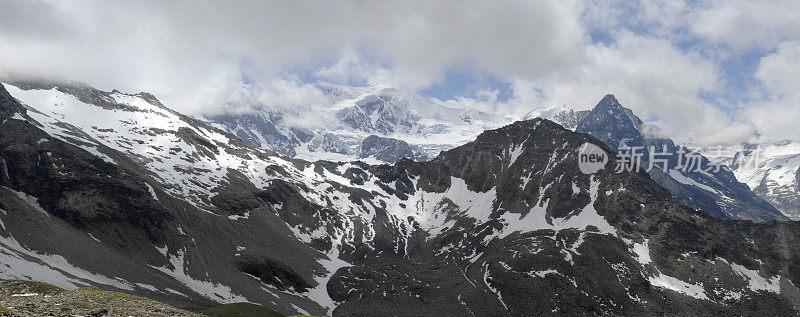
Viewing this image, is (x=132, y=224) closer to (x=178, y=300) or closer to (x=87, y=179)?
(x=87, y=179)

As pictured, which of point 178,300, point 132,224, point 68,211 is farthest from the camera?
point 132,224

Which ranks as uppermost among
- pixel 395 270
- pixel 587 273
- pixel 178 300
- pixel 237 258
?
pixel 587 273

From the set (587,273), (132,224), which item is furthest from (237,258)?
(587,273)

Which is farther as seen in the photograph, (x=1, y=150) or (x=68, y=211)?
(x=1, y=150)

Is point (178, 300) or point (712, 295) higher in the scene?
point (712, 295)

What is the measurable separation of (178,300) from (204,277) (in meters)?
34.8

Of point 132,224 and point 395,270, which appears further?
point 395,270

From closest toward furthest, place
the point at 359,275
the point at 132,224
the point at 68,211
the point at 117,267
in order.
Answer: the point at 117,267 < the point at 68,211 < the point at 132,224 < the point at 359,275

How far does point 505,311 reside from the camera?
15875cm

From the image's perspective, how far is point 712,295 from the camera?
163250mm

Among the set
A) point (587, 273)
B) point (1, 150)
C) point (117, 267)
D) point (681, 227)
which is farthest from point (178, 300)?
point (681, 227)

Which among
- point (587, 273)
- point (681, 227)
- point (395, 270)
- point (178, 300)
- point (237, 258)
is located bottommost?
point (178, 300)

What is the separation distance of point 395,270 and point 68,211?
427 ft

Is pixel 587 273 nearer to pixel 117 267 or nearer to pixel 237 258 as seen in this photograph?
pixel 237 258
